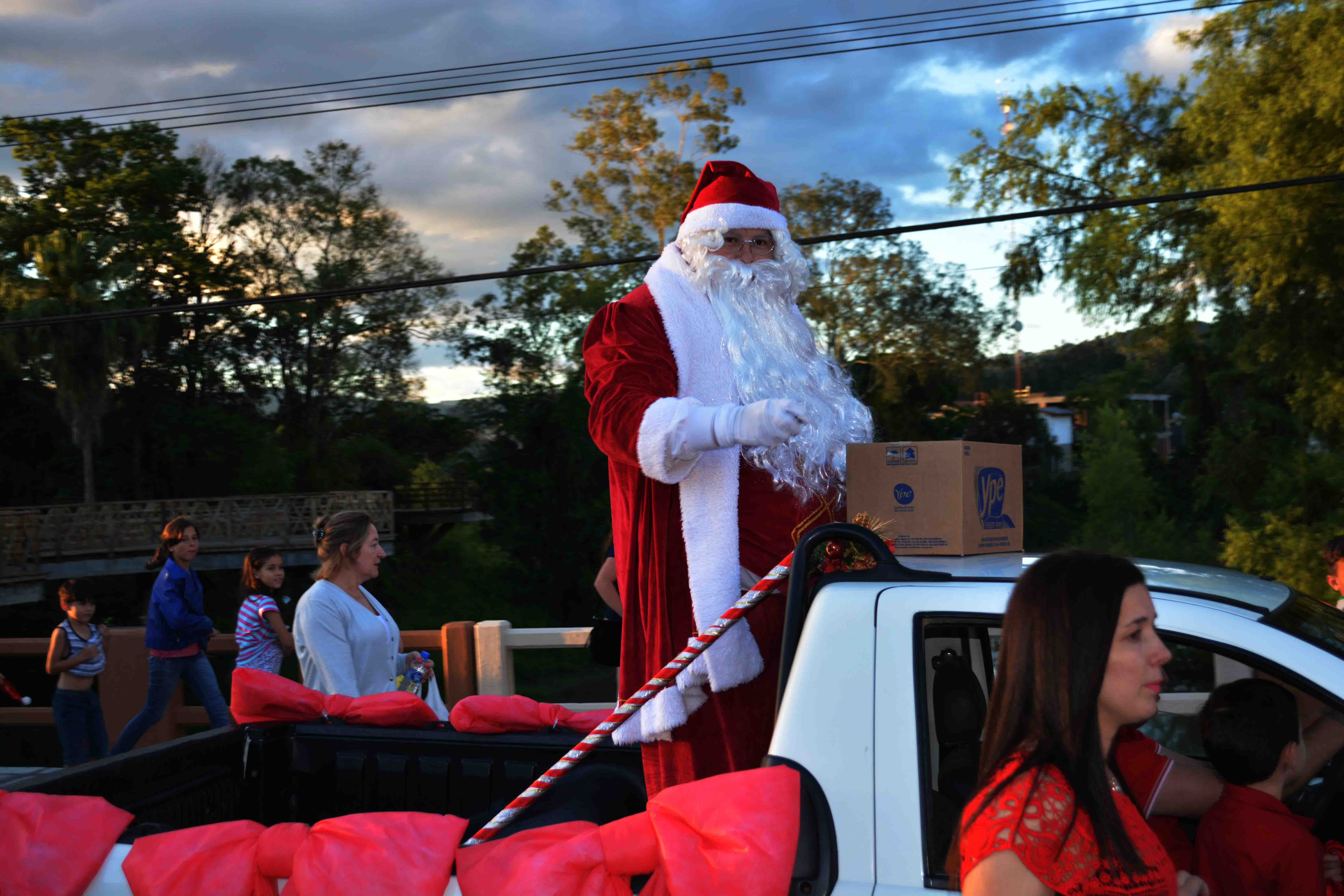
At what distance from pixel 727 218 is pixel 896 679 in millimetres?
1446

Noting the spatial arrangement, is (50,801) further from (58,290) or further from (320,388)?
(320,388)

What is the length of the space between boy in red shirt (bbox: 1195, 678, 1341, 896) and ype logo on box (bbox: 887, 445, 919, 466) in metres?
0.73

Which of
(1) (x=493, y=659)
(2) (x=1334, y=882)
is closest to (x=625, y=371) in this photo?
(2) (x=1334, y=882)

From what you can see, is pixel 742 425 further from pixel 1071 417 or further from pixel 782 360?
pixel 1071 417

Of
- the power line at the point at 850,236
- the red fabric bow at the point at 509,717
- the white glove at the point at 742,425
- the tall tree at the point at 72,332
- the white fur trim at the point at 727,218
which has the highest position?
the tall tree at the point at 72,332

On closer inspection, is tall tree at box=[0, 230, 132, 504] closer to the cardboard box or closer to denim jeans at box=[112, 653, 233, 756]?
denim jeans at box=[112, 653, 233, 756]

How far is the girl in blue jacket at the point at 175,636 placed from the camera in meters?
6.40

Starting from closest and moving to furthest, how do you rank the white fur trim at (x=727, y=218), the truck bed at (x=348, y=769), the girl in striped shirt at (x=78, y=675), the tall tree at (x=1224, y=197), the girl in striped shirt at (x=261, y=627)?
1. the white fur trim at (x=727, y=218)
2. the truck bed at (x=348, y=769)
3. the girl in striped shirt at (x=261, y=627)
4. the girl in striped shirt at (x=78, y=675)
5. the tall tree at (x=1224, y=197)

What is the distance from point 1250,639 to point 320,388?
31.3 m

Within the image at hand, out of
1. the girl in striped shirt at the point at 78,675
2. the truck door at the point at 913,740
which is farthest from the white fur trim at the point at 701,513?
the girl in striped shirt at the point at 78,675

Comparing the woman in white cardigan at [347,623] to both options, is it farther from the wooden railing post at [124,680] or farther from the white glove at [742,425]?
the wooden railing post at [124,680]

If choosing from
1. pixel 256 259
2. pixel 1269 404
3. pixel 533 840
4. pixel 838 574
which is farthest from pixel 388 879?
pixel 256 259

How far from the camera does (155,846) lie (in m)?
2.00

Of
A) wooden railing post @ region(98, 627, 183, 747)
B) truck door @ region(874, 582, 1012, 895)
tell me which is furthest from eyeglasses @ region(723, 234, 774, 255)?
wooden railing post @ region(98, 627, 183, 747)
